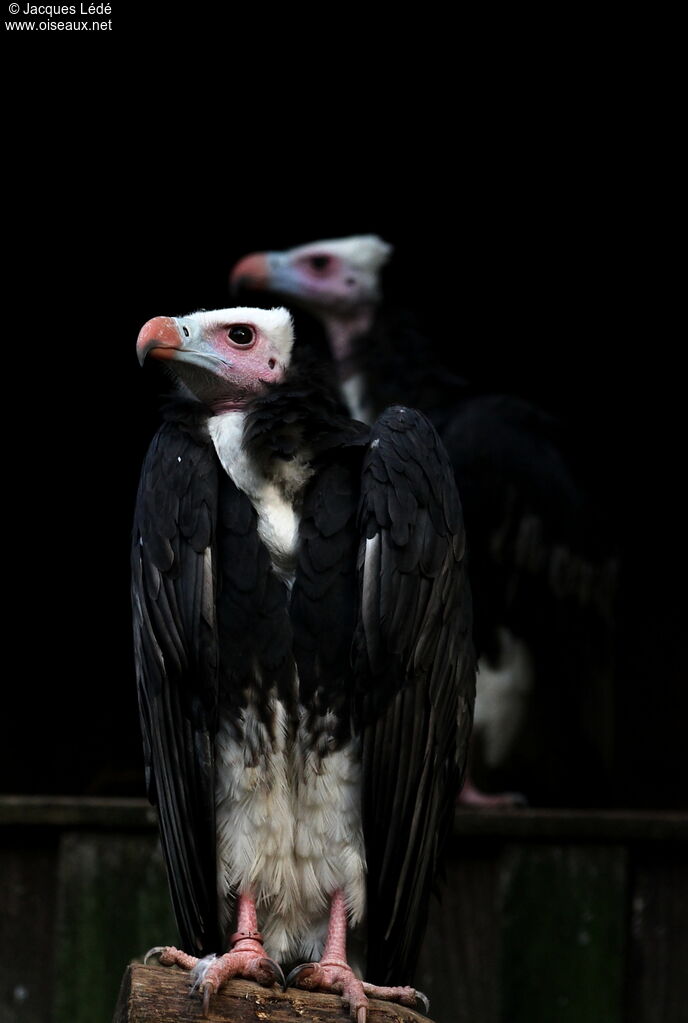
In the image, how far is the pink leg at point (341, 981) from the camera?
9.47ft

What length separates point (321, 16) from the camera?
580cm

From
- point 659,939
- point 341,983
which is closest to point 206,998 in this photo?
point 341,983

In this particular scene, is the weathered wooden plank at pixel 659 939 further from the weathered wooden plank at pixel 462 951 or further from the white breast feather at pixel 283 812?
the white breast feather at pixel 283 812

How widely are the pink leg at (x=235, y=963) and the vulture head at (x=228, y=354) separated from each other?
105cm

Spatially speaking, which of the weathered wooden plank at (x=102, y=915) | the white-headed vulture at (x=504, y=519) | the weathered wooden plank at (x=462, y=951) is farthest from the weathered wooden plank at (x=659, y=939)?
the weathered wooden plank at (x=102, y=915)

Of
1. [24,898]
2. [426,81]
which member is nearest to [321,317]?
[426,81]

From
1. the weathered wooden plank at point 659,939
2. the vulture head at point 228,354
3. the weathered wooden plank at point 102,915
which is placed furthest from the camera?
the weathered wooden plank at point 659,939

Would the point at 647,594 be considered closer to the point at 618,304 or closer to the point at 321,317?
the point at 618,304

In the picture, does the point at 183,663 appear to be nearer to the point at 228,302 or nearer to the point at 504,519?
the point at 504,519

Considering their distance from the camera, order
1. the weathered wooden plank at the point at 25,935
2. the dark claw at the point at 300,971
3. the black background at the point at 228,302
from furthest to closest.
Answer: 1. the black background at the point at 228,302
2. the weathered wooden plank at the point at 25,935
3. the dark claw at the point at 300,971

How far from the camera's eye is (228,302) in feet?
23.2

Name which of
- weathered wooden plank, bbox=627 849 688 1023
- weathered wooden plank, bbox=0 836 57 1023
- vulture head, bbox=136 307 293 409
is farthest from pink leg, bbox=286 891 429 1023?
weathered wooden plank, bbox=627 849 688 1023

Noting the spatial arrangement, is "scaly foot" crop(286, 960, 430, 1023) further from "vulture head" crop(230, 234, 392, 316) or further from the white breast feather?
"vulture head" crop(230, 234, 392, 316)

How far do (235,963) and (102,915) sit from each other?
1610mm
